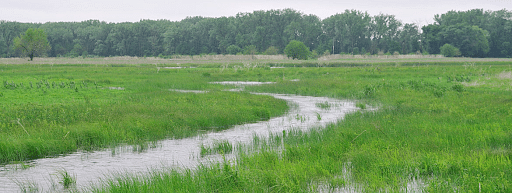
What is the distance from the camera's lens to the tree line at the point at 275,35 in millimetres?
143625

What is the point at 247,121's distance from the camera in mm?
20391

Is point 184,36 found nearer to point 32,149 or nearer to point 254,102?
point 254,102

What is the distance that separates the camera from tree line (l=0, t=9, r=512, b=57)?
14362cm

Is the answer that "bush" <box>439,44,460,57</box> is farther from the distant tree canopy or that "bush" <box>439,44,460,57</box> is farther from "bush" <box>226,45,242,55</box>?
"bush" <box>226,45,242,55</box>

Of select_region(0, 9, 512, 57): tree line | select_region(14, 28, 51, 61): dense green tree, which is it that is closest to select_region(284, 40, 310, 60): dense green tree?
select_region(0, 9, 512, 57): tree line

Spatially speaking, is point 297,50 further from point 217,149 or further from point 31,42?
point 217,149

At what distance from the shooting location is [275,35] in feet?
502

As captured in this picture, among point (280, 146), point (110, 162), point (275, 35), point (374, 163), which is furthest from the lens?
point (275, 35)

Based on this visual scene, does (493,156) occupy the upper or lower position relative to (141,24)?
lower

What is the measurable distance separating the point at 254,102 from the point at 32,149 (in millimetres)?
13632

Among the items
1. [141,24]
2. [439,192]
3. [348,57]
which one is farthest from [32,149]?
[141,24]

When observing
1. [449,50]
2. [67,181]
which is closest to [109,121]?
[67,181]

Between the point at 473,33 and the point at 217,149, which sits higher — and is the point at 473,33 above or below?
above

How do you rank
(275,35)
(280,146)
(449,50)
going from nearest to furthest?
(280,146) < (449,50) < (275,35)
